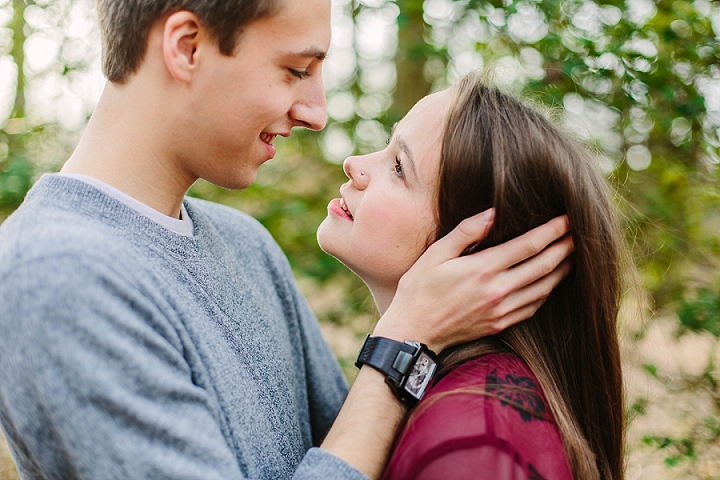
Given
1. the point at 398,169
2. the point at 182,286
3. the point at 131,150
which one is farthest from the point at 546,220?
the point at 131,150

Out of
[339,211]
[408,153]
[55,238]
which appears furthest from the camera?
[339,211]

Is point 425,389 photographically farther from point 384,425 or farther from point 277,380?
point 277,380

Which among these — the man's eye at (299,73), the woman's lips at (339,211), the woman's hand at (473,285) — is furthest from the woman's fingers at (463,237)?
the man's eye at (299,73)

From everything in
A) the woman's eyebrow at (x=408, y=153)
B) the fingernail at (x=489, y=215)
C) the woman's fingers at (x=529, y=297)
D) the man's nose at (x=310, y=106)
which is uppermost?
the man's nose at (x=310, y=106)

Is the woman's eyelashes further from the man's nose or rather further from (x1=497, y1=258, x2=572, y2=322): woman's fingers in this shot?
(x1=497, y1=258, x2=572, y2=322): woman's fingers

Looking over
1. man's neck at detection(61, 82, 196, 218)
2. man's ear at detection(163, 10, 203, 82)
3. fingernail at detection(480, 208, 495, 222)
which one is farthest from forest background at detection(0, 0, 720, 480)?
man's neck at detection(61, 82, 196, 218)

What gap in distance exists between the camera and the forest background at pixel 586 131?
2.59 m

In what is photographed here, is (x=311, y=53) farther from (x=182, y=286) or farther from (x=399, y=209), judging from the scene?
(x=182, y=286)

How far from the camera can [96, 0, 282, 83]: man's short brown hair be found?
4.93 feet

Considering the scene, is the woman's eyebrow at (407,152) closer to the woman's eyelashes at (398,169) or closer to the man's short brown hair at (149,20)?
the woman's eyelashes at (398,169)

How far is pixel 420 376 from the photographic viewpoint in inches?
60.7

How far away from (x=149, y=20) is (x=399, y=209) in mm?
844

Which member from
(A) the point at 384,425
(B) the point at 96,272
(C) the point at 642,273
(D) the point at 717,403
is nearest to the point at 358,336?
(C) the point at 642,273

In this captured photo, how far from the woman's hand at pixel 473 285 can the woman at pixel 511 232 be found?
60mm
